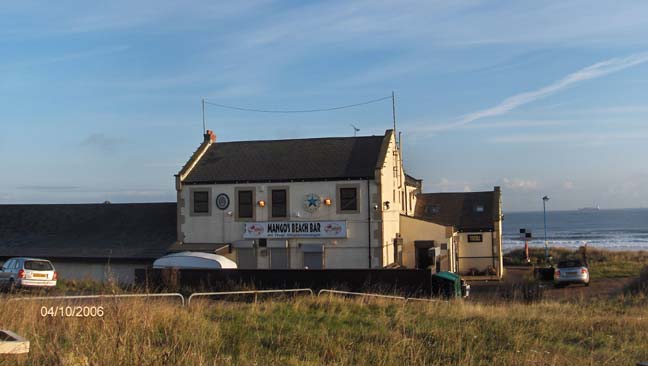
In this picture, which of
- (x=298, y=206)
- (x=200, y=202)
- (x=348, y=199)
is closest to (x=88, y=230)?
(x=200, y=202)

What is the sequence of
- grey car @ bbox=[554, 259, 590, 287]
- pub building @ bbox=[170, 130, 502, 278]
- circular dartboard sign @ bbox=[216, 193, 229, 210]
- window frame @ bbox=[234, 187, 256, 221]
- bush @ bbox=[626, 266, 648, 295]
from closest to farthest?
bush @ bbox=[626, 266, 648, 295] < grey car @ bbox=[554, 259, 590, 287] < pub building @ bbox=[170, 130, 502, 278] < window frame @ bbox=[234, 187, 256, 221] < circular dartboard sign @ bbox=[216, 193, 229, 210]

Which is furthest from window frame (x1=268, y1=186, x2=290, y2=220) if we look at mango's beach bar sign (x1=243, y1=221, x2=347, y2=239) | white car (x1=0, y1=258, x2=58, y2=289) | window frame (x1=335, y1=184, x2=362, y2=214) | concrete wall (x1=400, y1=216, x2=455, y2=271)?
white car (x1=0, y1=258, x2=58, y2=289)

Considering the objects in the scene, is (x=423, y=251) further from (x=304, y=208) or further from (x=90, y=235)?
(x=90, y=235)

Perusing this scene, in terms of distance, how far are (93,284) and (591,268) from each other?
31.7 meters

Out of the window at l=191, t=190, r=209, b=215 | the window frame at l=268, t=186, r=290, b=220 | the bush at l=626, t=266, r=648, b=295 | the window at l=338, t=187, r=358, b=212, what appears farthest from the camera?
the window at l=191, t=190, r=209, b=215

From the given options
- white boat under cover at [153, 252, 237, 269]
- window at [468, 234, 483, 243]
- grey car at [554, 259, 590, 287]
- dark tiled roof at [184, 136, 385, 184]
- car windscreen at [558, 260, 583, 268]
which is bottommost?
grey car at [554, 259, 590, 287]

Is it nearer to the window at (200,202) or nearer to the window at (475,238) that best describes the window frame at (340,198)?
the window at (200,202)

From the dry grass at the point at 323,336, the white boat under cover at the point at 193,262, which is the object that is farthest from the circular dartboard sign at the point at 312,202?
the dry grass at the point at 323,336

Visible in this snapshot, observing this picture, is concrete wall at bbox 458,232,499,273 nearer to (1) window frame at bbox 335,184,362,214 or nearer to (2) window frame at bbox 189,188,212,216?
(1) window frame at bbox 335,184,362,214

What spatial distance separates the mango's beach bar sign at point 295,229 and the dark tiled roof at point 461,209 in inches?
423

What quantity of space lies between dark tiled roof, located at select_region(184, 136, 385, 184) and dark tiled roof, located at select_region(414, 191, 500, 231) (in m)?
9.35

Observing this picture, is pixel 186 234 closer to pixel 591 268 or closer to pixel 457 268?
pixel 457 268

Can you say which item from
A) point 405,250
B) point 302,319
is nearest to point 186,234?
point 405,250

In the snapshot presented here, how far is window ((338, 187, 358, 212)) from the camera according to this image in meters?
34.2
